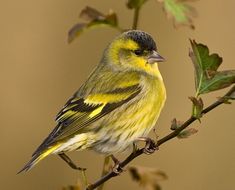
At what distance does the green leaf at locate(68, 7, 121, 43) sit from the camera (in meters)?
2.89

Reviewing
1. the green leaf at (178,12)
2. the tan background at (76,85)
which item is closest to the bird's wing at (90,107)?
the green leaf at (178,12)

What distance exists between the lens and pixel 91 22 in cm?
290

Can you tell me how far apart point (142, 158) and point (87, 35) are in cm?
163

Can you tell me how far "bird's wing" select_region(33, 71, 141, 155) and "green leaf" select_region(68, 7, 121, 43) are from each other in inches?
45.7

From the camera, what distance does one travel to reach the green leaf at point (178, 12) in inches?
105

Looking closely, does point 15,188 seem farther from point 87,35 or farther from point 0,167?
point 87,35

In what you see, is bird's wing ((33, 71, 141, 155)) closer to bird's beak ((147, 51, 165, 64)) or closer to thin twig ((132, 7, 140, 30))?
bird's beak ((147, 51, 165, 64))

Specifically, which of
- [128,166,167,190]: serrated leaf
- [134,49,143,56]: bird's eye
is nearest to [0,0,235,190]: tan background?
[134,49,143,56]: bird's eye

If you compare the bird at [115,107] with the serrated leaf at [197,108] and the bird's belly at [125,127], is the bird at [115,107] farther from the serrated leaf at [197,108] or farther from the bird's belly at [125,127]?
the serrated leaf at [197,108]

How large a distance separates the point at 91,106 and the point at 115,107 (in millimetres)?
166

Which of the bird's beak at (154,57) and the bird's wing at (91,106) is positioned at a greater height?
the bird's beak at (154,57)

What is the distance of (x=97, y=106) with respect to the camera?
13.8 ft

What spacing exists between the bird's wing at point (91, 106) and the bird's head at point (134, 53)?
0.83 feet

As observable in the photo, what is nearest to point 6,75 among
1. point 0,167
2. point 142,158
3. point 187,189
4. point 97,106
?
point 0,167
